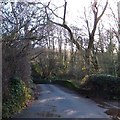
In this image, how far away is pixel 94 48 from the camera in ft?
143

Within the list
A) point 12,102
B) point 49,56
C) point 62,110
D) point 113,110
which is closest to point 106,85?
point 113,110

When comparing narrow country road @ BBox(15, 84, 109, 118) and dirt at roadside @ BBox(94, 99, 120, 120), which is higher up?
narrow country road @ BBox(15, 84, 109, 118)

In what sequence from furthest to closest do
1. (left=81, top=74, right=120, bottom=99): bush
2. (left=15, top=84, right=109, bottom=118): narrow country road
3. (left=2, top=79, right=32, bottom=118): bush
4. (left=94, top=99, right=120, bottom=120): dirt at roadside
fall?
(left=81, top=74, right=120, bottom=99): bush
(left=94, top=99, right=120, bottom=120): dirt at roadside
(left=15, top=84, right=109, bottom=118): narrow country road
(left=2, top=79, right=32, bottom=118): bush

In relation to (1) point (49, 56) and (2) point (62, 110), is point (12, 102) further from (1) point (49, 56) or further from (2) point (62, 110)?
(1) point (49, 56)

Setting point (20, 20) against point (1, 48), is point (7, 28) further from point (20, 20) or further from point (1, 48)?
point (1, 48)

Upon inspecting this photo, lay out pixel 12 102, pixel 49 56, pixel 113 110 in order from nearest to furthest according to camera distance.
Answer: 1. pixel 12 102
2. pixel 113 110
3. pixel 49 56

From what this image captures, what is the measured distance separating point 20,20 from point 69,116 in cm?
560

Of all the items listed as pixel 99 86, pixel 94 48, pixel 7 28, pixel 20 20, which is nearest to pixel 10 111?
pixel 7 28

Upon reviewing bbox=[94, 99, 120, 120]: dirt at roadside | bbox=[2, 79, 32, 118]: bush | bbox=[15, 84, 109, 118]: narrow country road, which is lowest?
bbox=[94, 99, 120, 120]: dirt at roadside

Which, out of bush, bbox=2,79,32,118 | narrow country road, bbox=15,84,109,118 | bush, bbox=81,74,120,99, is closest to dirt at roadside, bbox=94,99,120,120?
narrow country road, bbox=15,84,109,118

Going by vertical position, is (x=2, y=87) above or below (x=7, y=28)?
below

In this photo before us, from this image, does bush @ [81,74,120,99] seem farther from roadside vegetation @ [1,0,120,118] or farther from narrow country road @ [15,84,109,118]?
narrow country road @ [15,84,109,118]

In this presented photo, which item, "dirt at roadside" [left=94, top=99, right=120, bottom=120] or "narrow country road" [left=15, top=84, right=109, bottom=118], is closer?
"narrow country road" [left=15, top=84, right=109, bottom=118]

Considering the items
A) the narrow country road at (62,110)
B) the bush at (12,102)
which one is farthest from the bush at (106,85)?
the bush at (12,102)
